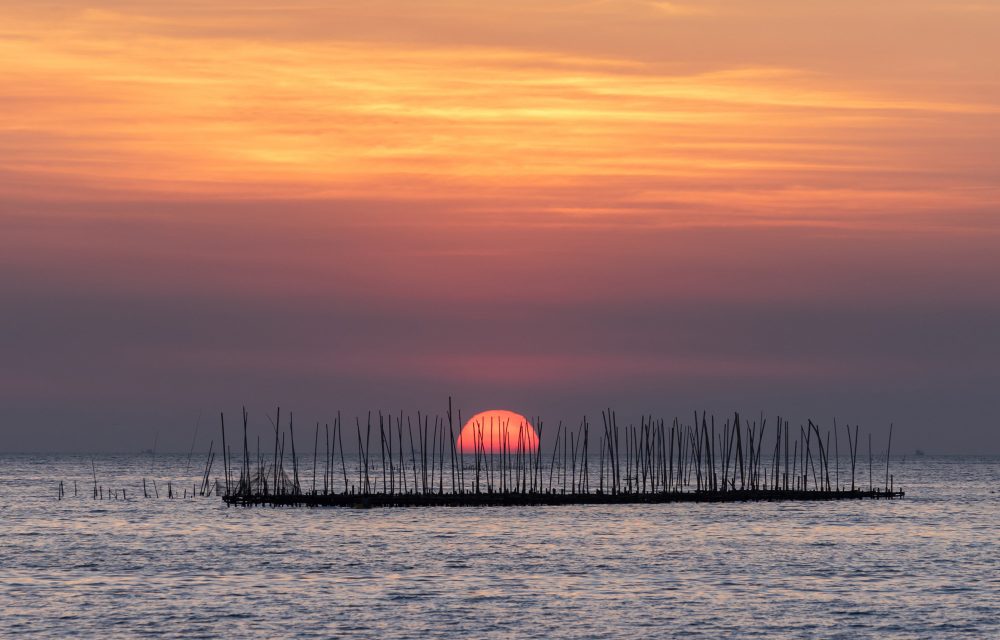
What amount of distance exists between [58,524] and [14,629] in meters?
54.2

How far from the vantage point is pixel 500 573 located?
67125mm

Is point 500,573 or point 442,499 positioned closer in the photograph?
point 500,573

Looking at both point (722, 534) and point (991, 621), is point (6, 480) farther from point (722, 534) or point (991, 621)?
point (991, 621)

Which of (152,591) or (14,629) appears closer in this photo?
(14,629)

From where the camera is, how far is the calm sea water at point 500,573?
51.1 m

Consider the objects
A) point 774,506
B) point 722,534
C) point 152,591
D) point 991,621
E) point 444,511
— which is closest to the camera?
point 991,621

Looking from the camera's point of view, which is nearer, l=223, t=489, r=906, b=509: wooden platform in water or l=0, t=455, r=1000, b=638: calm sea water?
l=0, t=455, r=1000, b=638: calm sea water

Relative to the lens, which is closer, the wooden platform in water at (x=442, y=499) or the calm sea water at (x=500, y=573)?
the calm sea water at (x=500, y=573)

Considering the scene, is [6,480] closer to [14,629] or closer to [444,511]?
[444,511]

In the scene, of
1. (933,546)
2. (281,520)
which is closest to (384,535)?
(281,520)

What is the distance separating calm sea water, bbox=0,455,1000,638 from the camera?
5109 centimetres

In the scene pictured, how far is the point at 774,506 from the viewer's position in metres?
118

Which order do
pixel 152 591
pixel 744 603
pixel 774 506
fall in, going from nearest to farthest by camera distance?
pixel 744 603
pixel 152 591
pixel 774 506

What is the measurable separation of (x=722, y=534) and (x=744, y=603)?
3352 cm
